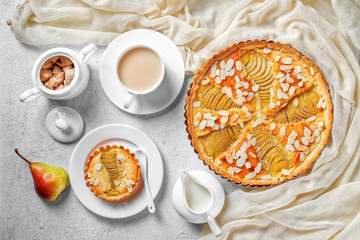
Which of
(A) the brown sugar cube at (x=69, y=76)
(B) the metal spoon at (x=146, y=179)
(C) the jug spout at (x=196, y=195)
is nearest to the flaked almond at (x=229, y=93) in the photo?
(C) the jug spout at (x=196, y=195)

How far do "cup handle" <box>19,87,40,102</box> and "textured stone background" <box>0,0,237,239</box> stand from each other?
20 cm

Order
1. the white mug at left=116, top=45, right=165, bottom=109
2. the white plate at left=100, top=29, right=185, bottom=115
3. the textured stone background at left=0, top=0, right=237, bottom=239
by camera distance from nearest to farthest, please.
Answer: the white mug at left=116, top=45, right=165, bottom=109 → the white plate at left=100, top=29, right=185, bottom=115 → the textured stone background at left=0, top=0, right=237, bottom=239

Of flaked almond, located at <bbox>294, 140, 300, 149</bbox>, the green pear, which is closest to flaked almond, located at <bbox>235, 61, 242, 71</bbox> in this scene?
flaked almond, located at <bbox>294, 140, 300, 149</bbox>

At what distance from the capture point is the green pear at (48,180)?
2471 millimetres

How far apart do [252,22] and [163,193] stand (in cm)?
112

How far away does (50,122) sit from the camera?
255 cm

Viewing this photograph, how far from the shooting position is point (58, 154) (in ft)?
8.54

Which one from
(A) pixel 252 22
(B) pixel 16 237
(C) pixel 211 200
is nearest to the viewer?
(C) pixel 211 200

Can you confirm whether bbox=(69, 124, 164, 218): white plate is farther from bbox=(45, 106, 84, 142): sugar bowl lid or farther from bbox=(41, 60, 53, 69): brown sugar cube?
bbox=(41, 60, 53, 69): brown sugar cube

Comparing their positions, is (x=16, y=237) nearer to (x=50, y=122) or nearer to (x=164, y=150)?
(x=50, y=122)

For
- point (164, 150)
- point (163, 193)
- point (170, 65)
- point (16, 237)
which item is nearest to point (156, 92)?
point (170, 65)

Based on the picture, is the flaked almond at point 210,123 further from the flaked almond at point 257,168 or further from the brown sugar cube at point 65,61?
the brown sugar cube at point 65,61

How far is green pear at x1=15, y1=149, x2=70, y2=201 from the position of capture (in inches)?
97.3

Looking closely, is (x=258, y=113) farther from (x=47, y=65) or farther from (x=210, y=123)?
(x=47, y=65)
